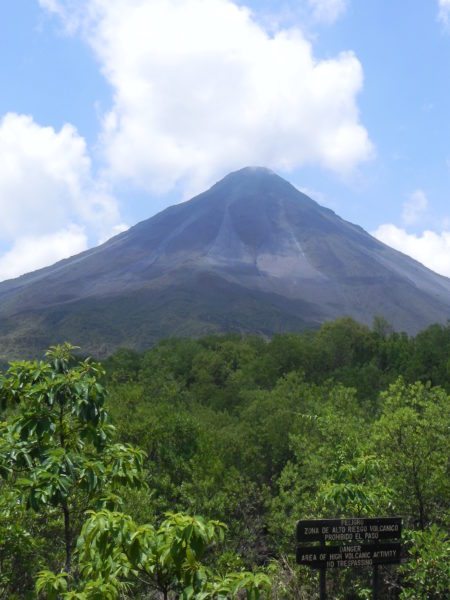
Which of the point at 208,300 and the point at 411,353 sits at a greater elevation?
the point at 208,300

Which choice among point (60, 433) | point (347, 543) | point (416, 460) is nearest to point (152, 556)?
point (60, 433)

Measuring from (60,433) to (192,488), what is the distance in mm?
17991

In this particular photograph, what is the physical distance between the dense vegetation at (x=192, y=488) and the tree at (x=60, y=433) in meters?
0.02

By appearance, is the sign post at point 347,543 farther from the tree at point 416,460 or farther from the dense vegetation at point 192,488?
the tree at point 416,460

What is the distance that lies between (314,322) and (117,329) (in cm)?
6053

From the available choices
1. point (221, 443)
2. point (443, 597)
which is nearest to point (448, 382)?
point (221, 443)

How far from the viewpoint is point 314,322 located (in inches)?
7416

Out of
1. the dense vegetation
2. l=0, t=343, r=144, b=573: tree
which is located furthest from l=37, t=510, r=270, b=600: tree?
l=0, t=343, r=144, b=573: tree

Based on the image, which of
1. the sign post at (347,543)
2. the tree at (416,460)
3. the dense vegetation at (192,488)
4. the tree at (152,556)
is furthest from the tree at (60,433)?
the tree at (416,460)

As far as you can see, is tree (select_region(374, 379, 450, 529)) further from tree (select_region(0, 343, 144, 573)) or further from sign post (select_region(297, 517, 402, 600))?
tree (select_region(0, 343, 144, 573))

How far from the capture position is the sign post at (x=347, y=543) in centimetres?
825

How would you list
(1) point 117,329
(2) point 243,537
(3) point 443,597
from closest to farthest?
(3) point 443,597, (2) point 243,537, (1) point 117,329

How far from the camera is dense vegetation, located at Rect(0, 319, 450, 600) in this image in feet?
17.5

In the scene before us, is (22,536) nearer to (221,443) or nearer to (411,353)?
(221,443)
